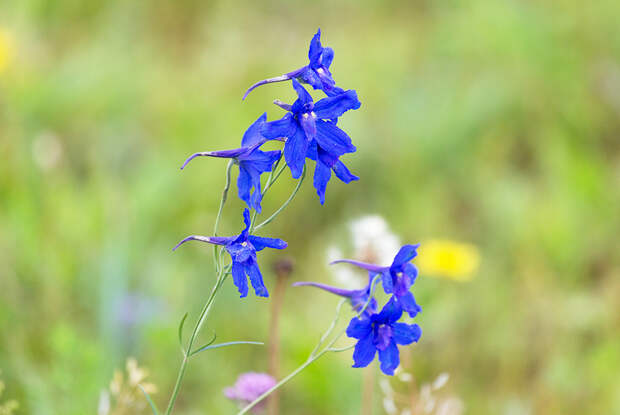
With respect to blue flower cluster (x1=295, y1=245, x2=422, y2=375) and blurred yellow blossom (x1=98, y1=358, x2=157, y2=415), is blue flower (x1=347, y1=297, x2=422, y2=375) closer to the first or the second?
blue flower cluster (x1=295, y1=245, x2=422, y2=375)

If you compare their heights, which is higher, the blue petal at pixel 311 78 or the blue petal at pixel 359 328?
the blue petal at pixel 311 78

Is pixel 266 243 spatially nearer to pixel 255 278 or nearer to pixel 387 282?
pixel 255 278

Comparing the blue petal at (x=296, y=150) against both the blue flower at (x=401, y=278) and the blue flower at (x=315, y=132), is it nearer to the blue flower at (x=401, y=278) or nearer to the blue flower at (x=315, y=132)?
the blue flower at (x=315, y=132)

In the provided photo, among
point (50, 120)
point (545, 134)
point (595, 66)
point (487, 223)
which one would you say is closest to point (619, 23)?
point (595, 66)

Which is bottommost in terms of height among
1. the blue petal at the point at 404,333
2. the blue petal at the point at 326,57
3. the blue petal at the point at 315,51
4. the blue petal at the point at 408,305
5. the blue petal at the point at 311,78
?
the blue petal at the point at 404,333

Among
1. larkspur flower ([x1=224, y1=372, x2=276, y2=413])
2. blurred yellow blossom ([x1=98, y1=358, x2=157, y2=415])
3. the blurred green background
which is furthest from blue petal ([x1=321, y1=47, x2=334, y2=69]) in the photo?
the blurred green background

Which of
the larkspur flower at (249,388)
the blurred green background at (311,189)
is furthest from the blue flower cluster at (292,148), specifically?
the blurred green background at (311,189)

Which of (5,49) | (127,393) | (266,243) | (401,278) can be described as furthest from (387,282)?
(5,49)

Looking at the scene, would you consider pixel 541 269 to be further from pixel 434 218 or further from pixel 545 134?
pixel 545 134
